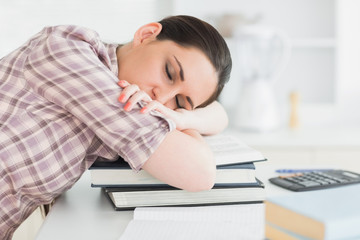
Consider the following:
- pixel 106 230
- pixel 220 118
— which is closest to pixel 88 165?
pixel 106 230

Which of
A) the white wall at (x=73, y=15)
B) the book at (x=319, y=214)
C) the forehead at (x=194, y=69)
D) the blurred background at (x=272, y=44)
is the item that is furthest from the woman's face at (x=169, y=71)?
the white wall at (x=73, y=15)

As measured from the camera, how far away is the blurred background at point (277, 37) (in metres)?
2.92

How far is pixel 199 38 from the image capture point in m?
1.08

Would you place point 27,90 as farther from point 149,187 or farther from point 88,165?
point 149,187

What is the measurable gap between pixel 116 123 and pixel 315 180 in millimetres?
448

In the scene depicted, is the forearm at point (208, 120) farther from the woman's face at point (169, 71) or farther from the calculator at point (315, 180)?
the calculator at point (315, 180)

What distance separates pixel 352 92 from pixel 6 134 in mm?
2438

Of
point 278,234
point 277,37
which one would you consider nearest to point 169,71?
point 278,234

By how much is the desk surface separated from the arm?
10 centimetres

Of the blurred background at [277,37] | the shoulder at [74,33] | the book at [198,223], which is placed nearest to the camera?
the book at [198,223]

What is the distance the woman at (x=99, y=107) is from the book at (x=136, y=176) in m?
0.04

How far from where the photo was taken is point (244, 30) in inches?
110

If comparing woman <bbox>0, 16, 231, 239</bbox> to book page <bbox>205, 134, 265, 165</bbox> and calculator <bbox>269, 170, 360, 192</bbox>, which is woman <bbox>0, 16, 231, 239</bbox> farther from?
calculator <bbox>269, 170, 360, 192</bbox>

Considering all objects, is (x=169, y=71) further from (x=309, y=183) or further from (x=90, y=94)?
(x=309, y=183)
